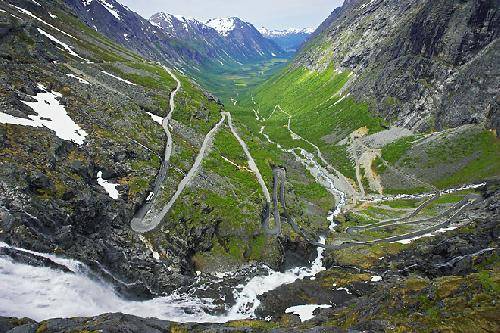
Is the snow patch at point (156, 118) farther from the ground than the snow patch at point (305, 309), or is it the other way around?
the snow patch at point (156, 118)

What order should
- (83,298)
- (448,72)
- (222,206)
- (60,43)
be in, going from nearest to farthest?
1. (83,298)
2. (222,206)
3. (60,43)
4. (448,72)

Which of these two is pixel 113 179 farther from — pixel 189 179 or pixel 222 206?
pixel 222 206

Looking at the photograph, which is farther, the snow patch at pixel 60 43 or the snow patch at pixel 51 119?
the snow patch at pixel 60 43

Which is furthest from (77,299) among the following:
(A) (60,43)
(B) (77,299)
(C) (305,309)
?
(A) (60,43)

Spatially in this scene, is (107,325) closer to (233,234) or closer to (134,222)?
(134,222)

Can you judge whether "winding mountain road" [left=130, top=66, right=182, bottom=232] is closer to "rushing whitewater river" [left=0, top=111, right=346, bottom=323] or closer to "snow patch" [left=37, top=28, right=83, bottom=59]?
"rushing whitewater river" [left=0, top=111, right=346, bottom=323]

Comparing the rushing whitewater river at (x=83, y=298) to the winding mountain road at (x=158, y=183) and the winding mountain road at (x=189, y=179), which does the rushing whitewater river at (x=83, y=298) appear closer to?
the winding mountain road at (x=189, y=179)

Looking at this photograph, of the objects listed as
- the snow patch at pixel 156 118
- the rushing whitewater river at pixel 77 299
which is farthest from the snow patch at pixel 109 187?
the snow patch at pixel 156 118
